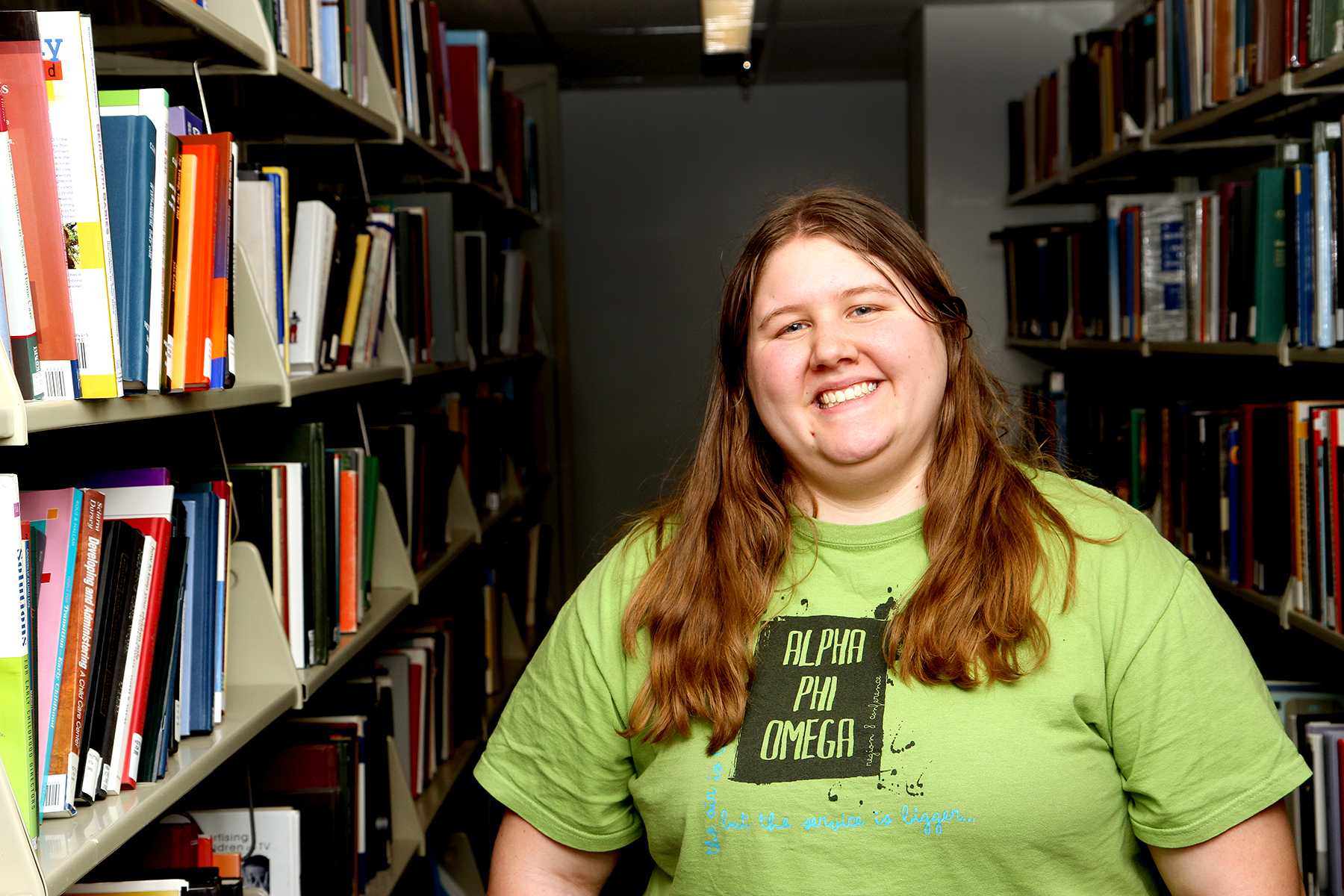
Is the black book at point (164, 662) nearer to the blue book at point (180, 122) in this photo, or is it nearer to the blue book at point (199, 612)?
the blue book at point (199, 612)

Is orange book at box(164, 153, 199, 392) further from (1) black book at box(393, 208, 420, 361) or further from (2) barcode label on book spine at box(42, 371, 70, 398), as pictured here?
(1) black book at box(393, 208, 420, 361)

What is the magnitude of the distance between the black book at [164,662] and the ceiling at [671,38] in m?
3.47

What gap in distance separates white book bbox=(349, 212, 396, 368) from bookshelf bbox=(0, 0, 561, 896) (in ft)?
0.18

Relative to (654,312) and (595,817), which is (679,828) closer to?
(595,817)

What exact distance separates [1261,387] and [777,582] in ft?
7.03

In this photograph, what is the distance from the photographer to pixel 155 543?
122 centimetres

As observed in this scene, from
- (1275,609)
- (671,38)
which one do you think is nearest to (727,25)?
(671,38)

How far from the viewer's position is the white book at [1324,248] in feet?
6.06

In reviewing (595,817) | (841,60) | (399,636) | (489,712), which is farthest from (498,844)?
(841,60)

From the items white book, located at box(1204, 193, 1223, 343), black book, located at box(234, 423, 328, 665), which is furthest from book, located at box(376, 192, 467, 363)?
white book, located at box(1204, 193, 1223, 343)

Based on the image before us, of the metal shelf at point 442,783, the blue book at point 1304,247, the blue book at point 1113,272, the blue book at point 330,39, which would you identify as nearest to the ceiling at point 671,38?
the blue book at point 1113,272

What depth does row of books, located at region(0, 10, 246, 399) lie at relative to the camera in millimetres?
1021

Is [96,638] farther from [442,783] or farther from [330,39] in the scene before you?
[442,783]

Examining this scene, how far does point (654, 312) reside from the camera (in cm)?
596
